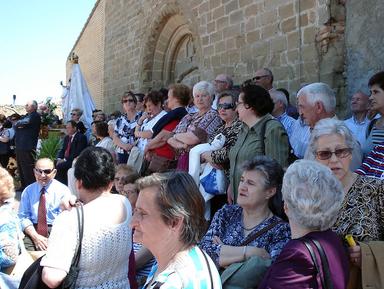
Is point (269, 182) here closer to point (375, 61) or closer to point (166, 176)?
point (166, 176)

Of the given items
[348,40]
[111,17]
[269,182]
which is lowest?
[269,182]

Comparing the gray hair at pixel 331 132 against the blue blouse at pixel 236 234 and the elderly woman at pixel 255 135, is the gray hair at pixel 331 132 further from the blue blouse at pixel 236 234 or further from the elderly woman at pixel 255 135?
the elderly woman at pixel 255 135

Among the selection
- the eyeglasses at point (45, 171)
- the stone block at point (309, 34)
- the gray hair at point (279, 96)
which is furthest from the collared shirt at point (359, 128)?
the eyeglasses at point (45, 171)

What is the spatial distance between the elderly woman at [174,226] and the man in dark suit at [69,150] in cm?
592

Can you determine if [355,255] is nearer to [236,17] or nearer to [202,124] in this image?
[202,124]

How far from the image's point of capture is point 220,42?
766 centimetres

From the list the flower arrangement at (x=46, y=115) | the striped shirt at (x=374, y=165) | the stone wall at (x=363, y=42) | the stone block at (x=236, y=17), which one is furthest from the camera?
the flower arrangement at (x=46, y=115)

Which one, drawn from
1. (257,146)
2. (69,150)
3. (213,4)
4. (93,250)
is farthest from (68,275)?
(213,4)

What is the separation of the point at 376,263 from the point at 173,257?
108 centimetres

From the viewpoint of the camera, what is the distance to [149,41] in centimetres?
1098

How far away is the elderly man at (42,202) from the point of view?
14.7 feet

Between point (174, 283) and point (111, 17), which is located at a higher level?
point (111, 17)

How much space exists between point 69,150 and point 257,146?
16.2 feet

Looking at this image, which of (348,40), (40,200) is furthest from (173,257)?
(348,40)
